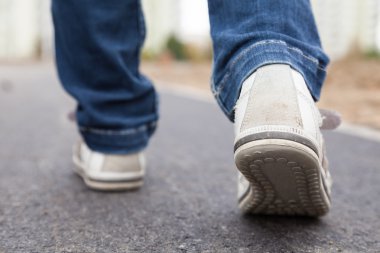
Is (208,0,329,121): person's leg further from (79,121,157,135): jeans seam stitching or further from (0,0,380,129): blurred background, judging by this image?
(0,0,380,129): blurred background

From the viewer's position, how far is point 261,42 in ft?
2.81

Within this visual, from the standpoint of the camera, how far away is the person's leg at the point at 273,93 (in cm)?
77

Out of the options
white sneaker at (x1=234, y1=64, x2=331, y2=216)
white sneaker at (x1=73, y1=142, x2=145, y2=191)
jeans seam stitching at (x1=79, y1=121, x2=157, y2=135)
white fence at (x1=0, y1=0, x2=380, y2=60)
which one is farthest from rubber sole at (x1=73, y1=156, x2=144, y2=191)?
white fence at (x1=0, y1=0, x2=380, y2=60)

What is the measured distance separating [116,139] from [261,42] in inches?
19.9

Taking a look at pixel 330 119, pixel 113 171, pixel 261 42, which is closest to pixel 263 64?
pixel 261 42

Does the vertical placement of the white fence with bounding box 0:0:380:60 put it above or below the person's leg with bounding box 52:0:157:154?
below

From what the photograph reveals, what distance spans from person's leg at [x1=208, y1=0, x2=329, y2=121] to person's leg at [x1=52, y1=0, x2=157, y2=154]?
0.36m

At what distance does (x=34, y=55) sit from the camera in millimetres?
30922

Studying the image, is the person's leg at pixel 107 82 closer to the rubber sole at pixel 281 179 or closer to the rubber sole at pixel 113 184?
the rubber sole at pixel 113 184

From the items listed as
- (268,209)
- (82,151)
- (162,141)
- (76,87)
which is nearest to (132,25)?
(76,87)

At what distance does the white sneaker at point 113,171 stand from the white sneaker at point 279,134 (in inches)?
17.2

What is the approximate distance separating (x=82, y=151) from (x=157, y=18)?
125 ft

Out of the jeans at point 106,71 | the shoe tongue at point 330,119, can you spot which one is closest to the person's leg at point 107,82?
the jeans at point 106,71

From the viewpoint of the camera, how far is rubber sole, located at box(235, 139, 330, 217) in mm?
758
